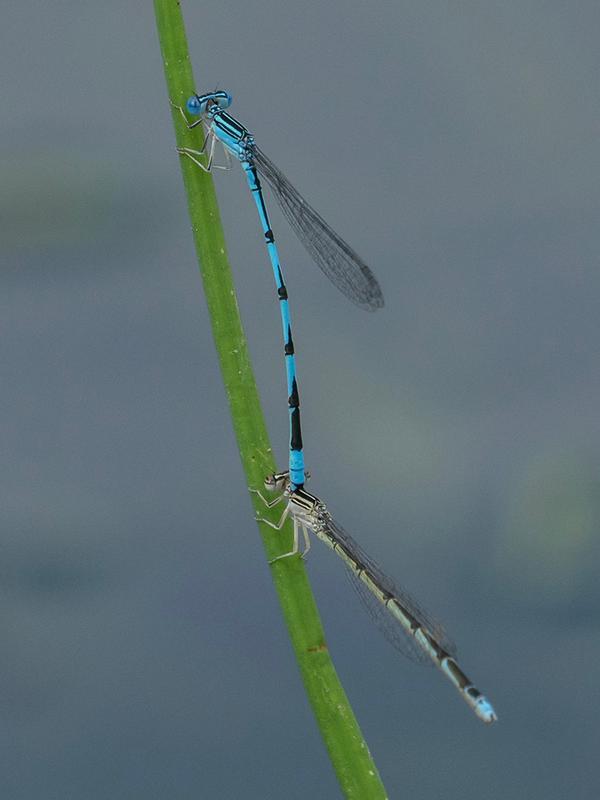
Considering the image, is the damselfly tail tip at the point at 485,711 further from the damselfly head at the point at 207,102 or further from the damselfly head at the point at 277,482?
the damselfly head at the point at 207,102

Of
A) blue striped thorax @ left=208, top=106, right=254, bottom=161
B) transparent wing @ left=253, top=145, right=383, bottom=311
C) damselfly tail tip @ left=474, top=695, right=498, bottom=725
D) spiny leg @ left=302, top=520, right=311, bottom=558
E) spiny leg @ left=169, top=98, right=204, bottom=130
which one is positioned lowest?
damselfly tail tip @ left=474, top=695, right=498, bottom=725

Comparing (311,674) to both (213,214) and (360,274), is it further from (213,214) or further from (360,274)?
(360,274)

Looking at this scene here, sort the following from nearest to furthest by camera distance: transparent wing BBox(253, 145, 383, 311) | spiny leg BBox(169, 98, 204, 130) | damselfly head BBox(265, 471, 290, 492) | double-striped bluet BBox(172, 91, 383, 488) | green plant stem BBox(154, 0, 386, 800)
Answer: green plant stem BBox(154, 0, 386, 800)
spiny leg BBox(169, 98, 204, 130)
damselfly head BBox(265, 471, 290, 492)
double-striped bluet BBox(172, 91, 383, 488)
transparent wing BBox(253, 145, 383, 311)

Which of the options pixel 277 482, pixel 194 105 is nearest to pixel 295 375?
pixel 277 482

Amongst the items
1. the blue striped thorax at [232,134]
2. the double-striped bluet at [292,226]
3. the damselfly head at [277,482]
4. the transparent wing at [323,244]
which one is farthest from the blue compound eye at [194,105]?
the transparent wing at [323,244]

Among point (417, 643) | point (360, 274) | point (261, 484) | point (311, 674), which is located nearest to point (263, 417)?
point (261, 484)

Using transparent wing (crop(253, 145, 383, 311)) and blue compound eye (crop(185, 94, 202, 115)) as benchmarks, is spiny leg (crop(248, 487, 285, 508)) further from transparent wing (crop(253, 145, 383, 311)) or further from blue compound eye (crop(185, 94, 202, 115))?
transparent wing (crop(253, 145, 383, 311))

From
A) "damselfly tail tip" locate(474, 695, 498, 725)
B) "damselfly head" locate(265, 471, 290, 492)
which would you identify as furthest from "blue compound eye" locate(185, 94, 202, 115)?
"damselfly tail tip" locate(474, 695, 498, 725)

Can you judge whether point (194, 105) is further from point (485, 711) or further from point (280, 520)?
point (485, 711)
